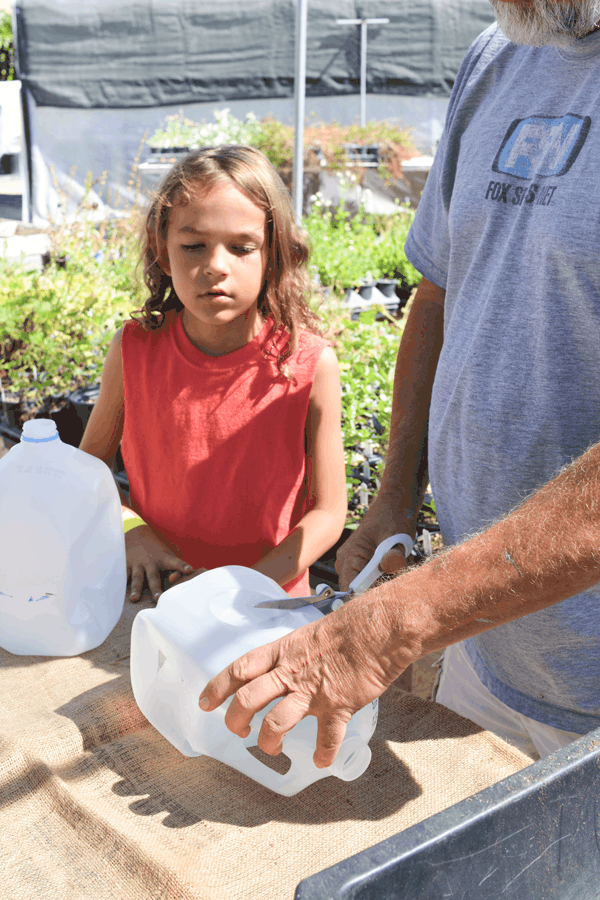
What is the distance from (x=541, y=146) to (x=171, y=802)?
1070 mm

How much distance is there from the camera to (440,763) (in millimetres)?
956

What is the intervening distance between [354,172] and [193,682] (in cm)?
846

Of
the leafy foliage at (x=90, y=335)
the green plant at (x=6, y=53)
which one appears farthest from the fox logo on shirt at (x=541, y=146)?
the green plant at (x=6, y=53)

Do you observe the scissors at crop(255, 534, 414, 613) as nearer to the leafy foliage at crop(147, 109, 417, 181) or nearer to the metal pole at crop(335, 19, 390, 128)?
the leafy foliage at crop(147, 109, 417, 181)

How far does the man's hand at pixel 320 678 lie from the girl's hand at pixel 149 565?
21.3 inches

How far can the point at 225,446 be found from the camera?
5.58ft

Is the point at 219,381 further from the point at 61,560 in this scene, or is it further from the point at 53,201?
the point at 53,201

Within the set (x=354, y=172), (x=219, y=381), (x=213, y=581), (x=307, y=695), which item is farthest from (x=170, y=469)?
(x=354, y=172)

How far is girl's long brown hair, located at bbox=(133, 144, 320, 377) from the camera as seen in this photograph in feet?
5.30

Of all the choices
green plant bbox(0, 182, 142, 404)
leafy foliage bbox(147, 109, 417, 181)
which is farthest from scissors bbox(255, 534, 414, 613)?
leafy foliage bbox(147, 109, 417, 181)

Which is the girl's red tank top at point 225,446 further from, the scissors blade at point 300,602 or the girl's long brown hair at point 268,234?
the scissors blade at point 300,602

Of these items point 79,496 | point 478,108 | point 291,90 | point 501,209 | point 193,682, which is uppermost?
point 291,90

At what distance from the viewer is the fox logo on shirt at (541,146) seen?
1.11 metres

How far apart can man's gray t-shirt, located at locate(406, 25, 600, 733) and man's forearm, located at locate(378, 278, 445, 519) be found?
125 millimetres
